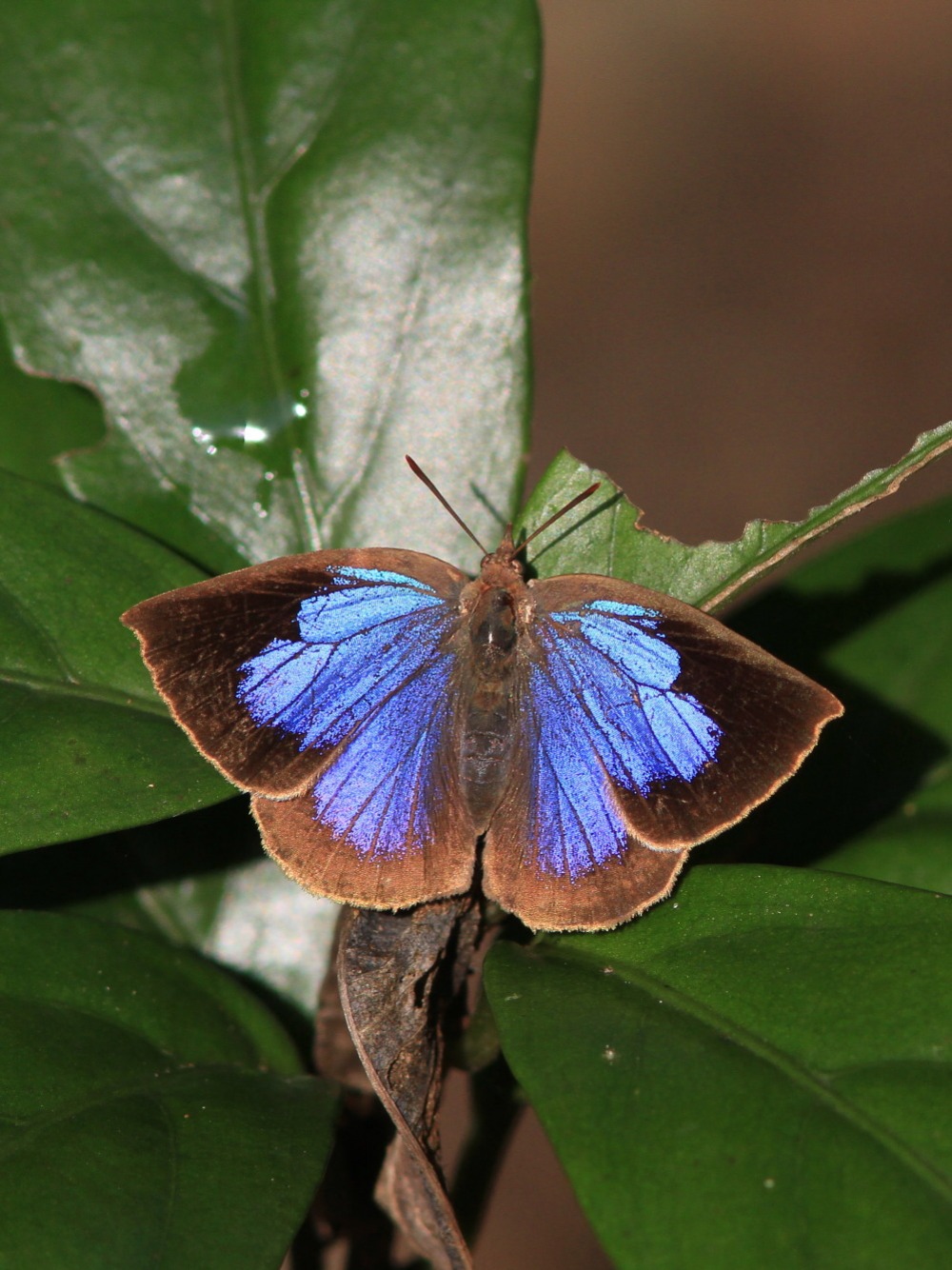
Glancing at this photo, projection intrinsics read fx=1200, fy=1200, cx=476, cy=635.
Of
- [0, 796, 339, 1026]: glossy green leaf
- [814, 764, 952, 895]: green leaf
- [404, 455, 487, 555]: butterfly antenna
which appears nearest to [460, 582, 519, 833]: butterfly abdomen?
[404, 455, 487, 555]: butterfly antenna

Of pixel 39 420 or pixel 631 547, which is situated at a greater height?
pixel 39 420

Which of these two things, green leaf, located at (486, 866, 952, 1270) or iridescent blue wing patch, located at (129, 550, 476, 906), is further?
iridescent blue wing patch, located at (129, 550, 476, 906)

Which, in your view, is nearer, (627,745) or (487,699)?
(627,745)

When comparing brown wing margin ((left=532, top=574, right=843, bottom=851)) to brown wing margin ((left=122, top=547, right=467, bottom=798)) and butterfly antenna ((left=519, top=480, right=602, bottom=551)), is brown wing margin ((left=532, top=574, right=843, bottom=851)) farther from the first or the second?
brown wing margin ((left=122, top=547, right=467, bottom=798))

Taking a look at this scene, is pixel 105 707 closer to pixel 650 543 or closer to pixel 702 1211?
pixel 650 543

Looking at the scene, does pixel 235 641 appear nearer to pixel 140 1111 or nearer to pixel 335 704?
pixel 335 704

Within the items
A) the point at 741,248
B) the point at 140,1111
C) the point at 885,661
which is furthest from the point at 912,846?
the point at 741,248

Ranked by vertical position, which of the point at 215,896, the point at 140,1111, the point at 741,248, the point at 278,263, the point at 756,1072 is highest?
the point at 278,263
